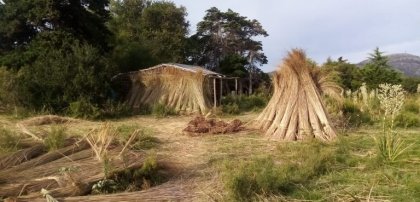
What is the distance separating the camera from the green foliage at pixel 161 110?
41.8 feet

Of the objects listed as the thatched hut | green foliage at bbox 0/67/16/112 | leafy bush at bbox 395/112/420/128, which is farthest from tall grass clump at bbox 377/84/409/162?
green foliage at bbox 0/67/16/112

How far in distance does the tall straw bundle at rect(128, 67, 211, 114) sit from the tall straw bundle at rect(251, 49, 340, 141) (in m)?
5.22

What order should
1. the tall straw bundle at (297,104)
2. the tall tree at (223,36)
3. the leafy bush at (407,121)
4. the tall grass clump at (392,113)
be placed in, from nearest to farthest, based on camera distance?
the tall grass clump at (392,113) → the tall straw bundle at (297,104) → the leafy bush at (407,121) → the tall tree at (223,36)

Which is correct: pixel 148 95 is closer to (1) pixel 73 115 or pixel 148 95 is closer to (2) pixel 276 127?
(1) pixel 73 115

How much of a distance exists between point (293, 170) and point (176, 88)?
946 cm

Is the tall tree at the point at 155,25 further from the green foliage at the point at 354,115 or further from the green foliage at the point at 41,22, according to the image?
the green foliage at the point at 354,115

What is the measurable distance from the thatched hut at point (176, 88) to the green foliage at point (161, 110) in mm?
294

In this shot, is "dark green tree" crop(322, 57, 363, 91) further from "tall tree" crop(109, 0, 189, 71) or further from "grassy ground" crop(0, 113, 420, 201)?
"grassy ground" crop(0, 113, 420, 201)

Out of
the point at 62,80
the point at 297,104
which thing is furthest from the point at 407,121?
the point at 62,80

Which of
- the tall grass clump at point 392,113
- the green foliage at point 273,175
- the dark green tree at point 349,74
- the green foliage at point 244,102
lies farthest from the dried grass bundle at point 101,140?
the dark green tree at point 349,74

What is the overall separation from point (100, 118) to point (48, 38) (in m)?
3.85

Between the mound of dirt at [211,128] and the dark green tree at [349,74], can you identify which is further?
the dark green tree at [349,74]

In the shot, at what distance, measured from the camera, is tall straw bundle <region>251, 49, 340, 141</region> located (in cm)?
758

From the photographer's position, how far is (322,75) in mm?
8578
